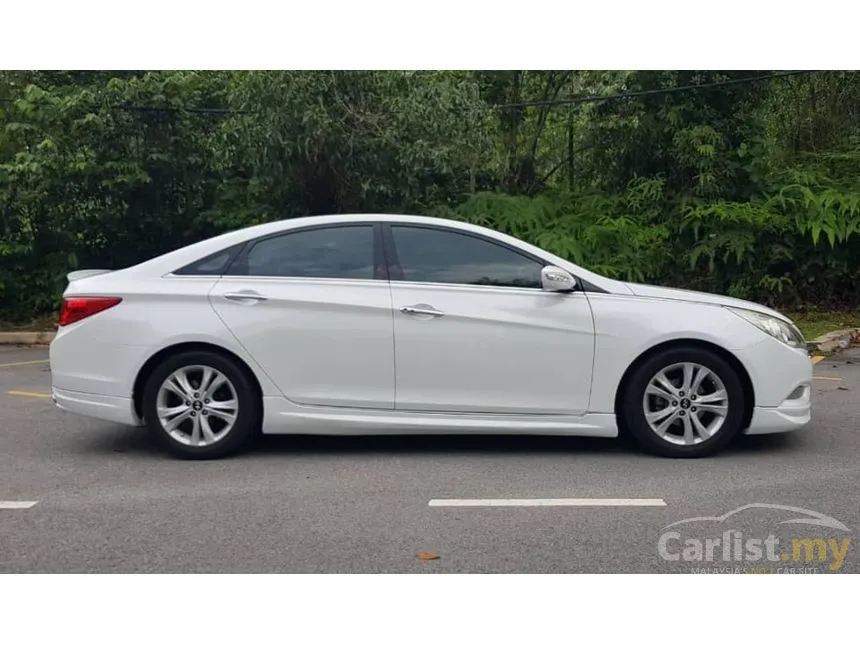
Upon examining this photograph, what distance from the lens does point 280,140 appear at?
11836 millimetres

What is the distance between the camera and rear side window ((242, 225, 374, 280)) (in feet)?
19.1

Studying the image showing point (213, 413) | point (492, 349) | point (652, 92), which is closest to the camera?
point (492, 349)

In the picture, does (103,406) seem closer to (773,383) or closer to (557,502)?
(557,502)

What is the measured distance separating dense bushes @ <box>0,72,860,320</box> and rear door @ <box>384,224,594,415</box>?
6.57 m

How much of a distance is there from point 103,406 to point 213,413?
69 centimetres

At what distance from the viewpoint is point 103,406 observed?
573 centimetres

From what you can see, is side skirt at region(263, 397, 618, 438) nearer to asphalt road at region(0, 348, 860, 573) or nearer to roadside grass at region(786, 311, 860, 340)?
asphalt road at region(0, 348, 860, 573)

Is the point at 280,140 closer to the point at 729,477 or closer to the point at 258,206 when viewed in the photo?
the point at 258,206

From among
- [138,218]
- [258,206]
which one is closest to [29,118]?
[138,218]

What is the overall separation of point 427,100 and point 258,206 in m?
3.17

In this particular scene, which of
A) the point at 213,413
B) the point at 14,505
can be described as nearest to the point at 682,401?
the point at 213,413

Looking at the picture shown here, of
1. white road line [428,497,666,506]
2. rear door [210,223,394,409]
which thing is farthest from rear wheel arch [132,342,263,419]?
white road line [428,497,666,506]

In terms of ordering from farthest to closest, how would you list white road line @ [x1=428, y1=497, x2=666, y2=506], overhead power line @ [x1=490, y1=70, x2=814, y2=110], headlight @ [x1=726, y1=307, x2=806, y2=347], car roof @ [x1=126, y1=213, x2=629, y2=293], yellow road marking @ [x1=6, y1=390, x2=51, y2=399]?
overhead power line @ [x1=490, y1=70, x2=814, y2=110]
yellow road marking @ [x1=6, y1=390, x2=51, y2=399]
car roof @ [x1=126, y1=213, x2=629, y2=293]
headlight @ [x1=726, y1=307, x2=806, y2=347]
white road line @ [x1=428, y1=497, x2=666, y2=506]

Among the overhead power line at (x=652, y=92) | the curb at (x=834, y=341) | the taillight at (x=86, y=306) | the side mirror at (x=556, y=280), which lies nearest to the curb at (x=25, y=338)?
the overhead power line at (x=652, y=92)
